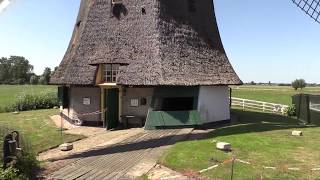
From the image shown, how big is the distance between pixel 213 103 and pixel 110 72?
19.0 ft

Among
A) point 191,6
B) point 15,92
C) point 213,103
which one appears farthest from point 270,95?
point 213,103

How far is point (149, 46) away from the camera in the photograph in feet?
73.0

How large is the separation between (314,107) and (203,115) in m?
9.10

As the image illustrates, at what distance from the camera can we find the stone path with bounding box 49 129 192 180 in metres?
12.2

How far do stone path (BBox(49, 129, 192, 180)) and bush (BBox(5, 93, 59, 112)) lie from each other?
2112 cm

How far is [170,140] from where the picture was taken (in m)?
17.6

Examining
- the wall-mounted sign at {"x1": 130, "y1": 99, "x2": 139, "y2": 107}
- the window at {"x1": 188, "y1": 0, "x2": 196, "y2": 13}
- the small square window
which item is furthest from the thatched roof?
the wall-mounted sign at {"x1": 130, "y1": 99, "x2": 139, "y2": 107}

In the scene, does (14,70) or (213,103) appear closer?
(213,103)

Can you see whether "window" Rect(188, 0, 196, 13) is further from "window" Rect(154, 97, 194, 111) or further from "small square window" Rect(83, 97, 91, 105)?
"small square window" Rect(83, 97, 91, 105)

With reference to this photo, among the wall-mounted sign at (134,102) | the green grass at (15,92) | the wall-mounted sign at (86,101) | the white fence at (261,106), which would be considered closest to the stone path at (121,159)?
the wall-mounted sign at (134,102)

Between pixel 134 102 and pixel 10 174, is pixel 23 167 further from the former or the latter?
pixel 134 102

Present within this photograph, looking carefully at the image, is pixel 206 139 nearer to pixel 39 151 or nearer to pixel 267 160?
pixel 267 160

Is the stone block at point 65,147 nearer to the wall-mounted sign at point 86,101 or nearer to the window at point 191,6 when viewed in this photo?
the wall-mounted sign at point 86,101

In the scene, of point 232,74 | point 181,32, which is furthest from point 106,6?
point 232,74
